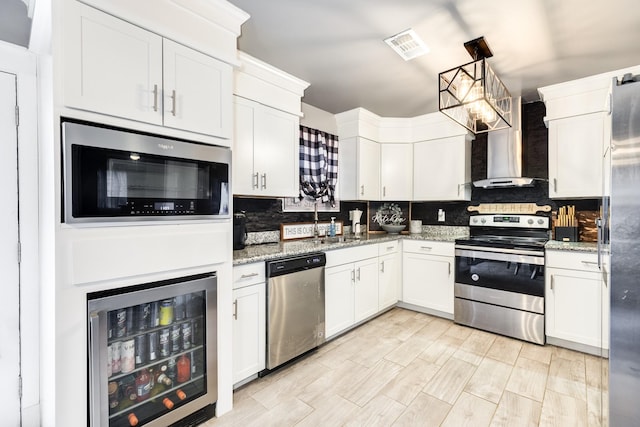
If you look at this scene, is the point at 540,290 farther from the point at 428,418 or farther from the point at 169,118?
the point at 169,118

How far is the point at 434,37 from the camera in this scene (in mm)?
2150

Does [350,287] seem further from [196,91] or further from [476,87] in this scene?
[196,91]

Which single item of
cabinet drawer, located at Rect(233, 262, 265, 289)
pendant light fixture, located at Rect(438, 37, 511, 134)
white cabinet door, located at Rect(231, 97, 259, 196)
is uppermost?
pendant light fixture, located at Rect(438, 37, 511, 134)

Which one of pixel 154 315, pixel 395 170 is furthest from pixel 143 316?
pixel 395 170

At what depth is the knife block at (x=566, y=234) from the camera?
298 cm

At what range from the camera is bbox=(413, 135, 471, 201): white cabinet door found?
359 cm

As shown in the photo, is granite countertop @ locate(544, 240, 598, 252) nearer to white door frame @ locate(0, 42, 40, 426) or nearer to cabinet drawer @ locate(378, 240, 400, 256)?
cabinet drawer @ locate(378, 240, 400, 256)

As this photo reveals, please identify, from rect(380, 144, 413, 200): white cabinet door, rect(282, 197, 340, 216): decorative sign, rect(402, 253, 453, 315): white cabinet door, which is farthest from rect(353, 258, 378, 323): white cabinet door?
rect(380, 144, 413, 200): white cabinet door

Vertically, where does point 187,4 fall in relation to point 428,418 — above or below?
above

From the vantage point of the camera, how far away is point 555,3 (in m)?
1.78

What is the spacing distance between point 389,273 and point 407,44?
236 centimetres

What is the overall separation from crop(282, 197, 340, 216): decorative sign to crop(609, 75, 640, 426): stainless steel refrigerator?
249 cm

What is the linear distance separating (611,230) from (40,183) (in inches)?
121

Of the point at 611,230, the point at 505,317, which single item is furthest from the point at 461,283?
the point at 611,230
